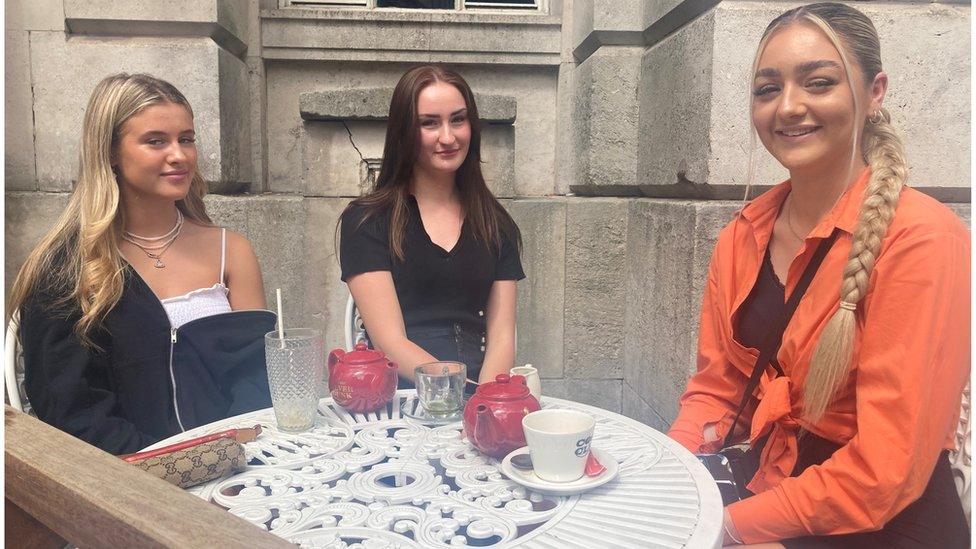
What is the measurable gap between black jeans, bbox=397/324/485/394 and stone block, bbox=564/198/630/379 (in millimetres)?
1129

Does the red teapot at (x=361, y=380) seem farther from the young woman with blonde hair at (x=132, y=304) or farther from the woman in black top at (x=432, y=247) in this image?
the woman in black top at (x=432, y=247)

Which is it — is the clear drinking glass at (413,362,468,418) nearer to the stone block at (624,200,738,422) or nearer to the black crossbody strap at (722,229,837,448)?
the black crossbody strap at (722,229,837,448)

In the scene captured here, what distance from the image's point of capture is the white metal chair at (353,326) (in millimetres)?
2350

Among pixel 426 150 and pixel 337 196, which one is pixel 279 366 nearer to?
pixel 426 150

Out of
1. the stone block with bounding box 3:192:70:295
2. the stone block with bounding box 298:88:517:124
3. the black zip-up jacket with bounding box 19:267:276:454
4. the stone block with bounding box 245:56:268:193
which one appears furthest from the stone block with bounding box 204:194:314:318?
the black zip-up jacket with bounding box 19:267:276:454

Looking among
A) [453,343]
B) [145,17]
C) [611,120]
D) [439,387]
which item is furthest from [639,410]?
[145,17]

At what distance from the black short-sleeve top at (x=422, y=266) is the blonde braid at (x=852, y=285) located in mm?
1161

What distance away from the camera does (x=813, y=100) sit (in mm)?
A: 1420

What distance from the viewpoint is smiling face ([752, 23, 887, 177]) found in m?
1.41

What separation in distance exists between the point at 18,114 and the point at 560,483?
2.80 metres

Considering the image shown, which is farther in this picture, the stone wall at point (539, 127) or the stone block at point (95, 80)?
the stone block at point (95, 80)

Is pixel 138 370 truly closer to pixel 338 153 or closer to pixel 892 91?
pixel 338 153

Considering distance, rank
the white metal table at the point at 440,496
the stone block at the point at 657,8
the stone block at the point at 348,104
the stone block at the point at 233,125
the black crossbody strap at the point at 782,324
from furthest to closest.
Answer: the stone block at the point at 348,104 < the stone block at the point at 233,125 < the stone block at the point at 657,8 < the black crossbody strap at the point at 782,324 < the white metal table at the point at 440,496

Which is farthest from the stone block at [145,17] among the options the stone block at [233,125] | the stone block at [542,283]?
the stone block at [542,283]
